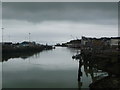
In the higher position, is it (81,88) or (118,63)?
(118,63)

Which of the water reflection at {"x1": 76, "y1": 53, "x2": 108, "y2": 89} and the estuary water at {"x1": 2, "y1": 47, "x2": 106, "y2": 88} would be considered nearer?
the estuary water at {"x1": 2, "y1": 47, "x2": 106, "y2": 88}

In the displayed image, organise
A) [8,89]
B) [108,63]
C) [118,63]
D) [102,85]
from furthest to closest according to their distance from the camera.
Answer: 1. [108,63]
2. [118,63]
3. [8,89]
4. [102,85]

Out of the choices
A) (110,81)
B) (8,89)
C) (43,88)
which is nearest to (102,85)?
(110,81)

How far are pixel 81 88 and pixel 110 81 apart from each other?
416cm

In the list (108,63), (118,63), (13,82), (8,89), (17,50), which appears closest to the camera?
(8,89)

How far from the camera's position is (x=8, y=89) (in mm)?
22906

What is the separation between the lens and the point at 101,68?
34469 mm

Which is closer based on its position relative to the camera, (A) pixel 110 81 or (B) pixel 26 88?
(A) pixel 110 81

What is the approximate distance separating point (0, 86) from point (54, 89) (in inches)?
202

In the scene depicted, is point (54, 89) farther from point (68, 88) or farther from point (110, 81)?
point (110, 81)

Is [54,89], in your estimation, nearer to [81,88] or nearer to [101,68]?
[81,88]

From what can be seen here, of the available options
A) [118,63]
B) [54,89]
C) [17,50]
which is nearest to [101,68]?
[118,63]

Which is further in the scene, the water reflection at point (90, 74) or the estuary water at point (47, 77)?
the water reflection at point (90, 74)

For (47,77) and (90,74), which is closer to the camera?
(47,77)
